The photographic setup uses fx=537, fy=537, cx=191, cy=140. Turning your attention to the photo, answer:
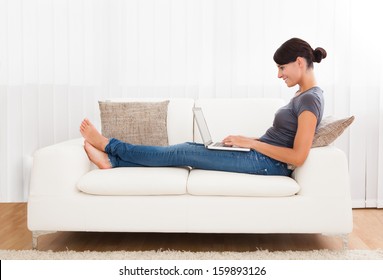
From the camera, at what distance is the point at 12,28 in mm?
4352

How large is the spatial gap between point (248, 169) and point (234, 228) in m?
0.34

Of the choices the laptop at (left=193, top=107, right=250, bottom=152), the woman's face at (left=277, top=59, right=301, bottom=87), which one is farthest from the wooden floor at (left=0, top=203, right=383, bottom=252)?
the woman's face at (left=277, top=59, right=301, bottom=87)

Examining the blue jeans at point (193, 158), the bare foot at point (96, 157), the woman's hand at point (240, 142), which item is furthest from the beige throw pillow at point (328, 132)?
the bare foot at point (96, 157)

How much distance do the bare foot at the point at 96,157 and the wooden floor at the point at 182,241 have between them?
17.6 inches

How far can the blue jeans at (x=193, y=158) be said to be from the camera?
2.97m

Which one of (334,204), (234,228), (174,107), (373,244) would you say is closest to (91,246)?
(234,228)

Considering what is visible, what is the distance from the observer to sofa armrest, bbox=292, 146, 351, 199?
112 inches

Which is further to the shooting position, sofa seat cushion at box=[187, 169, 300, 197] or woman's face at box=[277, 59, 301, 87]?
woman's face at box=[277, 59, 301, 87]

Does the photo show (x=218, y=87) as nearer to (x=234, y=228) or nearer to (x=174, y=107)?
(x=174, y=107)

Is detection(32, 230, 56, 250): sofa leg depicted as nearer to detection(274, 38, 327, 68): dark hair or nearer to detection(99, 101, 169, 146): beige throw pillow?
detection(99, 101, 169, 146): beige throw pillow

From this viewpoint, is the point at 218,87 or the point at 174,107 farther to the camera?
the point at 218,87

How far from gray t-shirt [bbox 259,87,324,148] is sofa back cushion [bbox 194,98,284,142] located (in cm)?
45

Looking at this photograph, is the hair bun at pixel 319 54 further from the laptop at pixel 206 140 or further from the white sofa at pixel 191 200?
the laptop at pixel 206 140

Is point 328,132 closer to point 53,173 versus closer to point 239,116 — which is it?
point 239,116
